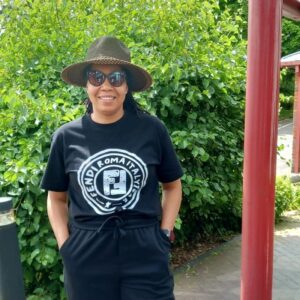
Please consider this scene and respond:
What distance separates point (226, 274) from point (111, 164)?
261 centimetres

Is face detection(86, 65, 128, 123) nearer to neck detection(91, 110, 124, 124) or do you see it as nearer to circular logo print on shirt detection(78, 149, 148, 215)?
neck detection(91, 110, 124, 124)

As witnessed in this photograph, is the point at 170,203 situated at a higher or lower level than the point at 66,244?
higher

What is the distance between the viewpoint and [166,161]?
83.2 inches

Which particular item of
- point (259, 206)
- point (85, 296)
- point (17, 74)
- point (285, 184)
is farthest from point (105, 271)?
point (285, 184)

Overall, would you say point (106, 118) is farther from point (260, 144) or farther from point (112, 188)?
point (260, 144)

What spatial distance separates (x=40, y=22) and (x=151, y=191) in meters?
3.13

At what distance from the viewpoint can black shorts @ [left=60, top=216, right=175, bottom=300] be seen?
197 cm

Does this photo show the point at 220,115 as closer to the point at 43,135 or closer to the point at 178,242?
the point at 178,242

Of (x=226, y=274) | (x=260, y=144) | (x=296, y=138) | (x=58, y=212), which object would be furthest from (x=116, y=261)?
(x=296, y=138)

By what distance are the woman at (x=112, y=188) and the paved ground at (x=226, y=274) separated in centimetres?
185

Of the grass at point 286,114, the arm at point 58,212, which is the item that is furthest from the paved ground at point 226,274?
the grass at point 286,114

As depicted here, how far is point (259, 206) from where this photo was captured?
2771mm

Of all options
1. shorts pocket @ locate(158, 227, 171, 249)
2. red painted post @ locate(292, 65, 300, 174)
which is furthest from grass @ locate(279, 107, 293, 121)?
shorts pocket @ locate(158, 227, 171, 249)

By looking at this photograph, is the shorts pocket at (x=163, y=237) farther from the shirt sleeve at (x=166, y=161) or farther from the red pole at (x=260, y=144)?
the red pole at (x=260, y=144)
